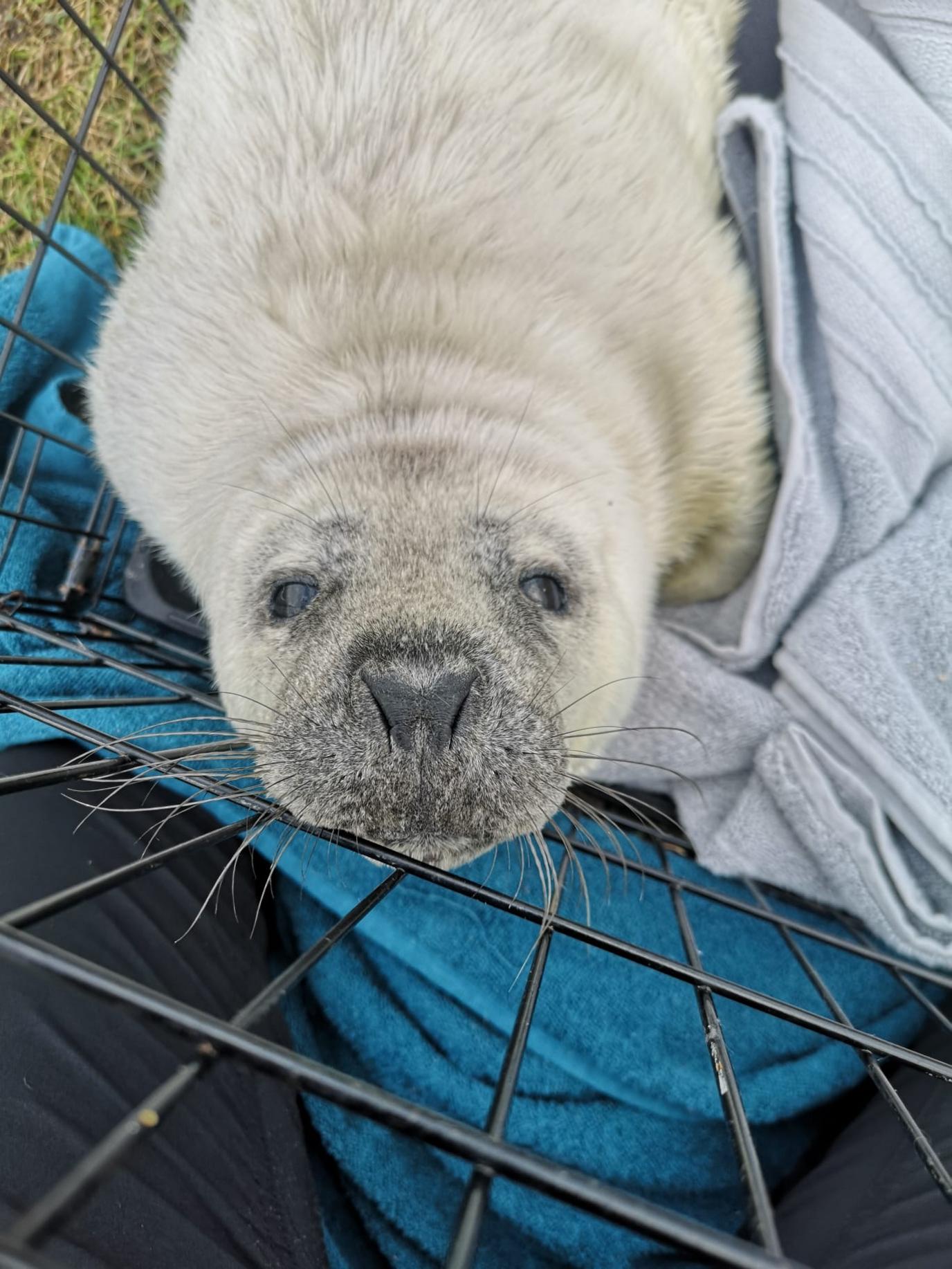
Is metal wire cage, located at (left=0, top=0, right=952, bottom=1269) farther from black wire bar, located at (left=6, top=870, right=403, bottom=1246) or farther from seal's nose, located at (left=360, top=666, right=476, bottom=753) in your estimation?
seal's nose, located at (left=360, top=666, right=476, bottom=753)

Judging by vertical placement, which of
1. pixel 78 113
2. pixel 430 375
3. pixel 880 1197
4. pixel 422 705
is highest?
pixel 78 113

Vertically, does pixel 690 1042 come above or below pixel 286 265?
below

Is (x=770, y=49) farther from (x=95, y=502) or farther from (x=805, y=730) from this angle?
(x=95, y=502)

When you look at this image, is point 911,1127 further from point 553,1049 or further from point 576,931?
point 553,1049

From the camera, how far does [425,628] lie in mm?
878

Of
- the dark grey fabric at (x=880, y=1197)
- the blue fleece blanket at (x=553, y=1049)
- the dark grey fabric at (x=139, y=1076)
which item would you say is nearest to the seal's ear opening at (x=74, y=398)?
the blue fleece blanket at (x=553, y=1049)

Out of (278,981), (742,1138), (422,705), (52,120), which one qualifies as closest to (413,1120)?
(278,981)

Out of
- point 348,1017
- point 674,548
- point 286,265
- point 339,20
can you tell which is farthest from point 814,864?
point 339,20

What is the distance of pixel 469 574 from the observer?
38.1 inches

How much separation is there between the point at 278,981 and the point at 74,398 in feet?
5.04

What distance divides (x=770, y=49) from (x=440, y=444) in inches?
47.0

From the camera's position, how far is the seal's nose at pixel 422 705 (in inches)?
32.8

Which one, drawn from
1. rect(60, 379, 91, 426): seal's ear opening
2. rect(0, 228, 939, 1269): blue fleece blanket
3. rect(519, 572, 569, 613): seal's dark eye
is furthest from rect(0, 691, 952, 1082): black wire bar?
rect(60, 379, 91, 426): seal's ear opening

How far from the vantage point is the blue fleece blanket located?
1372mm
